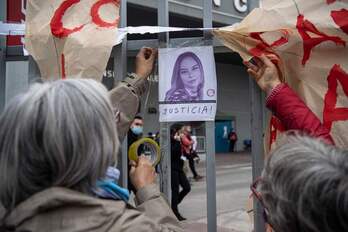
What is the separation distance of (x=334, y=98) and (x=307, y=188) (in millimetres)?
920

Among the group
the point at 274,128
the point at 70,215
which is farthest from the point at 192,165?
the point at 70,215

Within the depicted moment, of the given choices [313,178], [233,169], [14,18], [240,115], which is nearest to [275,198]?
[313,178]

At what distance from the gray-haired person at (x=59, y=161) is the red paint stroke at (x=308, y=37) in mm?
978

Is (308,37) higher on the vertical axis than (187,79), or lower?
higher

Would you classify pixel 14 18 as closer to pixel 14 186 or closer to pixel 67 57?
pixel 67 57

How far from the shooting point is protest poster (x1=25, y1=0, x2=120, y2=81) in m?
2.37

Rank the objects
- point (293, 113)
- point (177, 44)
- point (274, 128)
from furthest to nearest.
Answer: point (177, 44), point (274, 128), point (293, 113)

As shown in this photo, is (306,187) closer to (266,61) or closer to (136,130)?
(266,61)

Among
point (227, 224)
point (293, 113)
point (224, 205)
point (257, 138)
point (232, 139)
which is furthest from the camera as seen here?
point (232, 139)

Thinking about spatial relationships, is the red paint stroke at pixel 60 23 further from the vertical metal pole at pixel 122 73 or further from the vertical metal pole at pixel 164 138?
the vertical metal pole at pixel 164 138

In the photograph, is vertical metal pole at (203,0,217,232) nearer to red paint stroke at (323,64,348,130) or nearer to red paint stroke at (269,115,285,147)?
red paint stroke at (269,115,285,147)

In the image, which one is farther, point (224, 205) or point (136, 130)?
point (224, 205)

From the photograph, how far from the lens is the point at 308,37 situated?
204cm

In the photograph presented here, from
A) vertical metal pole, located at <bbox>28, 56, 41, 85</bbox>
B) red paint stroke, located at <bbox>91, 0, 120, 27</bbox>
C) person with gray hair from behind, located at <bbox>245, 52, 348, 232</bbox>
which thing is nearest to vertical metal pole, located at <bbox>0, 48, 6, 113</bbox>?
vertical metal pole, located at <bbox>28, 56, 41, 85</bbox>
